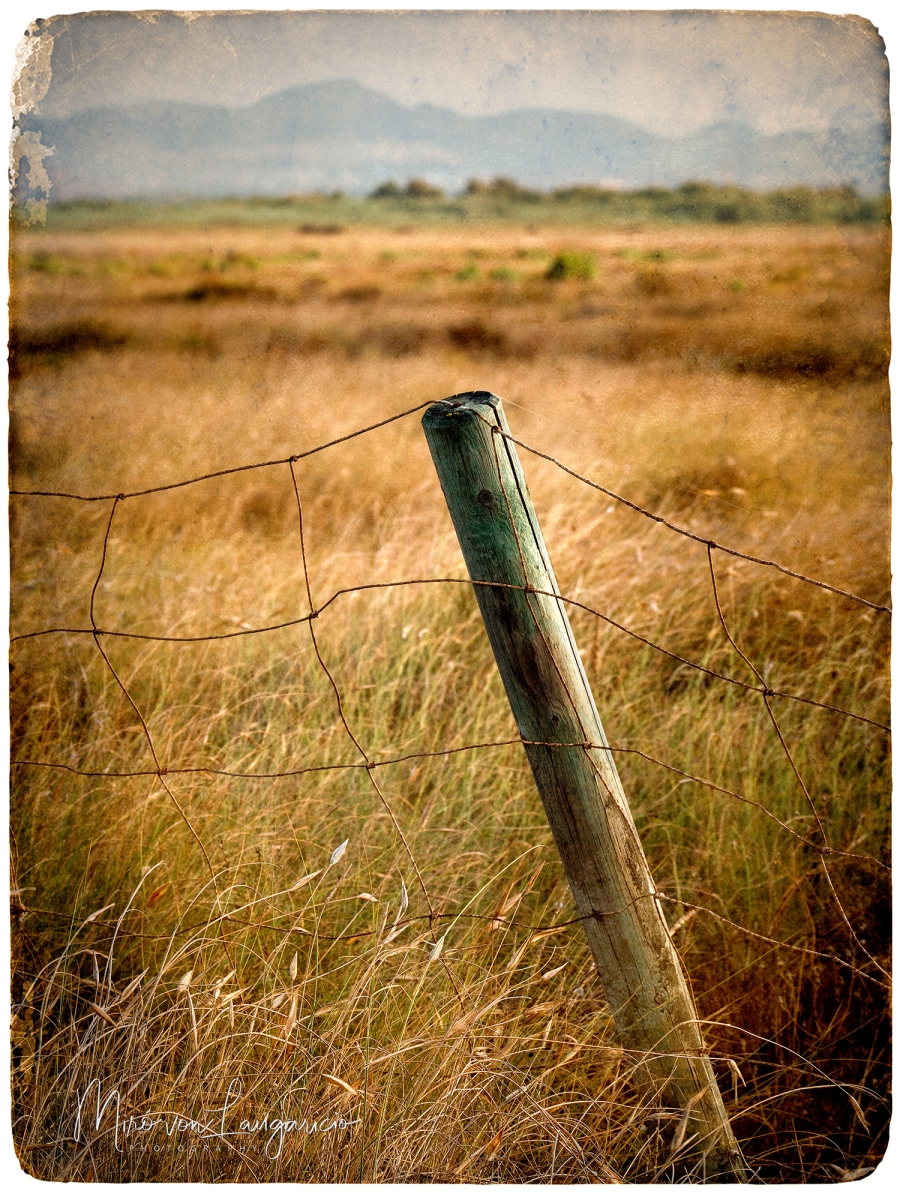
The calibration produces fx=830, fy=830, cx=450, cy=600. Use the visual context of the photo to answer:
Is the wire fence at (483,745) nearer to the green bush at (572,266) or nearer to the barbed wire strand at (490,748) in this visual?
the barbed wire strand at (490,748)

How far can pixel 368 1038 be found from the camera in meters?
1.42

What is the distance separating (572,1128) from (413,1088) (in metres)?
0.30

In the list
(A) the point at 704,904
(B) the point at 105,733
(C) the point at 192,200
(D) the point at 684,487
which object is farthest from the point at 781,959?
(C) the point at 192,200

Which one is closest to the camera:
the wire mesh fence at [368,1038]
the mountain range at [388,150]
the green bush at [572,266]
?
the wire mesh fence at [368,1038]

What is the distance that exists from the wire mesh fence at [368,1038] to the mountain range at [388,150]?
1329mm

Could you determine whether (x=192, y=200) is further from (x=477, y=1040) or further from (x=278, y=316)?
(x=477, y=1040)

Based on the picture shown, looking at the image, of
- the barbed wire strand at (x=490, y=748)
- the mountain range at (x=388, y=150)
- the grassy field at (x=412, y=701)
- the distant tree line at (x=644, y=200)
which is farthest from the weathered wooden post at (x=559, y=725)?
the distant tree line at (x=644, y=200)

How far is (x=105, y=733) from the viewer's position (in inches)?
84.3

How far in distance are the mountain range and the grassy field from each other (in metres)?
0.24

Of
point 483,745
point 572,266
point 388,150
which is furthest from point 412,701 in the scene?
point 572,266

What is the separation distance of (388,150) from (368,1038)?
2465mm

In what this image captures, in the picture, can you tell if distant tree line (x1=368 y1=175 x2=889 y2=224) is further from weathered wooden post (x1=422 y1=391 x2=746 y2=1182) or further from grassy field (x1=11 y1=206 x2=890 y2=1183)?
weathered wooden post (x1=422 y1=391 x2=746 y2=1182)

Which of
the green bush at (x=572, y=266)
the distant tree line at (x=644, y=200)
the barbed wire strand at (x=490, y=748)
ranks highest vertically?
the distant tree line at (x=644, y=200)

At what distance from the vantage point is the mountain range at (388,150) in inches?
90.4
